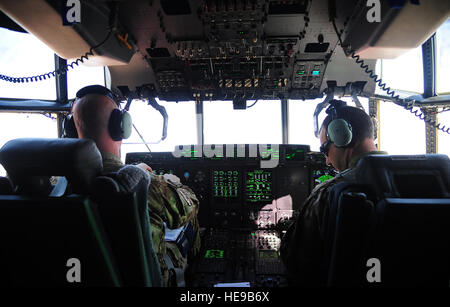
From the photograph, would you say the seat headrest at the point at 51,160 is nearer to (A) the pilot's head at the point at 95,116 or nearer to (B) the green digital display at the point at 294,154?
(A) the pilot's head at the point at 95,116

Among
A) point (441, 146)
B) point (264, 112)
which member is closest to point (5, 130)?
point (264, 112)

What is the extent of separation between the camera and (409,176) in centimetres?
76

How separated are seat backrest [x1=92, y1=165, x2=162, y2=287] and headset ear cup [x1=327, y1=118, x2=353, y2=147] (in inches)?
35.9

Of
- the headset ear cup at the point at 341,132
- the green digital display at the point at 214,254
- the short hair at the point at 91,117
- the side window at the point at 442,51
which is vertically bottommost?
the green digital display at the point at 214,254

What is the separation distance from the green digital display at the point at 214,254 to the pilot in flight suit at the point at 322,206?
581 millimetres

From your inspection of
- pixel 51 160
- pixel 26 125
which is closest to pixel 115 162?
pixel 51 160

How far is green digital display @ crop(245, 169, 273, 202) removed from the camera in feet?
6.50

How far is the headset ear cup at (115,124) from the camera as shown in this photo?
3.46ft

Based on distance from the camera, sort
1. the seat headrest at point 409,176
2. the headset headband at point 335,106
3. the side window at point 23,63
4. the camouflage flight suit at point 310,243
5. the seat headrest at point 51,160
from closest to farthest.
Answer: the seat headrest at point 51,160
the seat headrest at point 409,176
the camouflage flight suit at point 310,243
the headset headband at point 335,106
the side window at point 23,63

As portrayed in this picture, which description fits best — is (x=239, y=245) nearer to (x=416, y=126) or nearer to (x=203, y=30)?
(x=203, y=30)

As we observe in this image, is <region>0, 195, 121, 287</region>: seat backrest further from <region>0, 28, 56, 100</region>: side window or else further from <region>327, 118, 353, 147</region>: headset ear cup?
<region>0, 28, 56, 100</region>: side window

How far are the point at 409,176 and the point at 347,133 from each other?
1.36 ft

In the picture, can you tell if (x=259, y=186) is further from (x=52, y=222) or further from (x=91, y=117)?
(x=52, y=222)

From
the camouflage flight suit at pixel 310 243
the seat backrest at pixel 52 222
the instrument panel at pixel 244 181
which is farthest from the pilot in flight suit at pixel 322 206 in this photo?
the seat backrest at pixel 52 222
